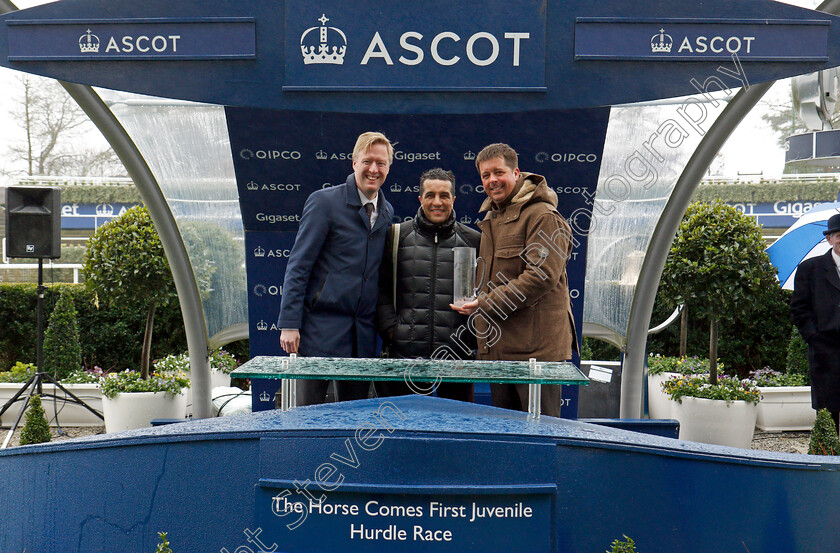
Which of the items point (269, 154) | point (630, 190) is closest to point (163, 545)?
point (269, 154)

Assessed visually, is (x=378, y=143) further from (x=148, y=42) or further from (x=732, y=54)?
(x=732, y=54)

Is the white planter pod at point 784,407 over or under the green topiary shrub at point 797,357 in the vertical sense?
under

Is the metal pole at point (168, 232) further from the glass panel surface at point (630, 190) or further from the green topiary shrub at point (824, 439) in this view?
the green topiary shrub at point (824, 439)

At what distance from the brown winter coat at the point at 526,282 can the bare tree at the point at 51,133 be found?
2240 cm

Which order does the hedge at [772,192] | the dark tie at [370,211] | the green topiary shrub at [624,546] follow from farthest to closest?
the hedge at [772,192]
the dark tie at [370,211]
the green topiary shrub at [624,546]

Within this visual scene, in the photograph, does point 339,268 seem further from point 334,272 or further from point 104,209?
point 104,209

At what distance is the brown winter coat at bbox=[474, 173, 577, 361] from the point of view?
354 centimetres

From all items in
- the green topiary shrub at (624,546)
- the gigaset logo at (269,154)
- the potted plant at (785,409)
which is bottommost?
the potted plant at (785,409)

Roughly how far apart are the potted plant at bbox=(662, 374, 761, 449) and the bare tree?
824 inches

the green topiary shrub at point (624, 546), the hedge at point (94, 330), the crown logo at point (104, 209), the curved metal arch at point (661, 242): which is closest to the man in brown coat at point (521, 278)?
the green topiary shrub at point (624, 546)

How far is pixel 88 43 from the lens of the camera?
2924 mm

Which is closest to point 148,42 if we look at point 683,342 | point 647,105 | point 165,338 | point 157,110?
point 157,110

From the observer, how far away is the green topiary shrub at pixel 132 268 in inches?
314

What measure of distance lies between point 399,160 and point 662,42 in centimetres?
262
